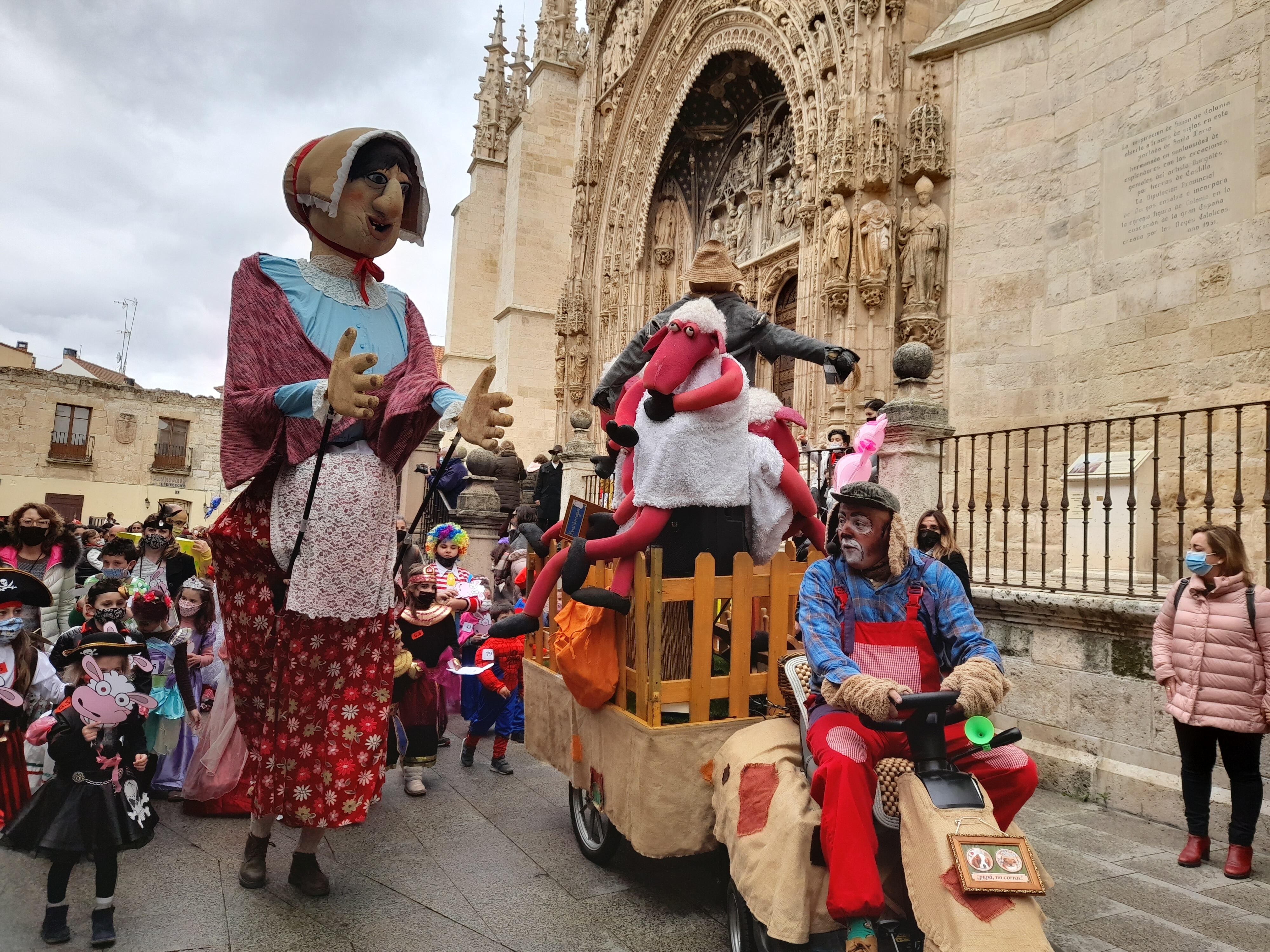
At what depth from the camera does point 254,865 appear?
317 cm

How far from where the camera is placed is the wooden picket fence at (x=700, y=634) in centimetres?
293

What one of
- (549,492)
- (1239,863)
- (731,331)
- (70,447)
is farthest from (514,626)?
(70,447)

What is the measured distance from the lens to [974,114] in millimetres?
9414

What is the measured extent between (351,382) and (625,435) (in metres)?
1.09

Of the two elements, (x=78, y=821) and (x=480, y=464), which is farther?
(x=480, y=464)

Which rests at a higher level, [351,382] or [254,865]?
[351,382]

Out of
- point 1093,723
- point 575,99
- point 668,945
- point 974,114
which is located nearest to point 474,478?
point 974,114

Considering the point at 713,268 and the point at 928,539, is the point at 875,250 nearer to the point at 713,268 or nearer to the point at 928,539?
the point at 928,539

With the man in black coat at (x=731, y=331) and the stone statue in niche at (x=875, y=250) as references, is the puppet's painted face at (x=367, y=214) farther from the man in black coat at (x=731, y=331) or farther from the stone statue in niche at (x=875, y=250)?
the stone statue in niche at (x=875, y=250)

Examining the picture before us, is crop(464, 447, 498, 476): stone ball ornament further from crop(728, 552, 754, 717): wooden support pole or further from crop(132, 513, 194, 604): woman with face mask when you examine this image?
crop(728, 552, 754, 717): wooden support pole

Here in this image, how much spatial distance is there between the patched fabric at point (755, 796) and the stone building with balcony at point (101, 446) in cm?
2816

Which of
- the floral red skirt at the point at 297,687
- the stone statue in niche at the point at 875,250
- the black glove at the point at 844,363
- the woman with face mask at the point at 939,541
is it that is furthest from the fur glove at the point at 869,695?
the stone statue in niche at the point at 875,250

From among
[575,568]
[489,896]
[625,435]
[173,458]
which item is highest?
[173,458]

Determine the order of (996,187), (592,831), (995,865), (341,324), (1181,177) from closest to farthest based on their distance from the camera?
(995,865) → (341,324) → (592,831) → (1181,177) → (996,187)
